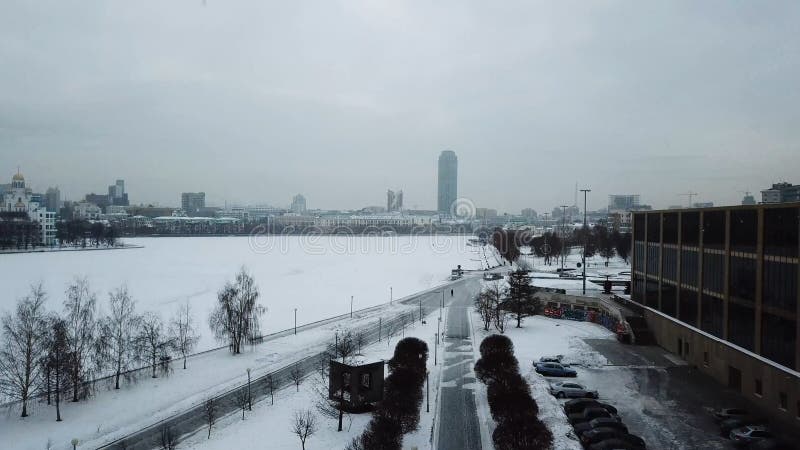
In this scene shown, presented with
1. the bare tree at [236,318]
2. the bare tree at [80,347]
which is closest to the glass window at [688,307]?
the bare tree at [236,318]

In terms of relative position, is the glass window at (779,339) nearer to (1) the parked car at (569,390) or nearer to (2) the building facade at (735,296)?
(2) the building facade at (735,296)

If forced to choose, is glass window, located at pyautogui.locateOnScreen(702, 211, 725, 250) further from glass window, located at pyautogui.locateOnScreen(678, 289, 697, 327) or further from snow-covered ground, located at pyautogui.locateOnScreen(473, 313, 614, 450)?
snow-covered ground, located at pyautogui.locateOnScreen(473, 313, 614, 450)

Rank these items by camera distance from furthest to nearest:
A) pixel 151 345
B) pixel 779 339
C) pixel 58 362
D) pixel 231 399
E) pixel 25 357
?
pixel 151 345
pixel 231 399
pixel 25 357
pixel 58 362
pixel 779 339

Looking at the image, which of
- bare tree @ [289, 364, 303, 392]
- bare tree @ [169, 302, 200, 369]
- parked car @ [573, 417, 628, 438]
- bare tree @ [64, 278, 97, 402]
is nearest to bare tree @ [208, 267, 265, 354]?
bare tree @ [169, 302, 200, 369]

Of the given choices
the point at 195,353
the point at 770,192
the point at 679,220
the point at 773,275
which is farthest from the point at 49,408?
the point at 770,192

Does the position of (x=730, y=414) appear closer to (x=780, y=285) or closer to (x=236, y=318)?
(x=780, y=285)

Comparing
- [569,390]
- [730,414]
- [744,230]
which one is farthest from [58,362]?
[744,230]

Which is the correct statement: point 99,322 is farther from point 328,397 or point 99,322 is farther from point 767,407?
point 767,407
